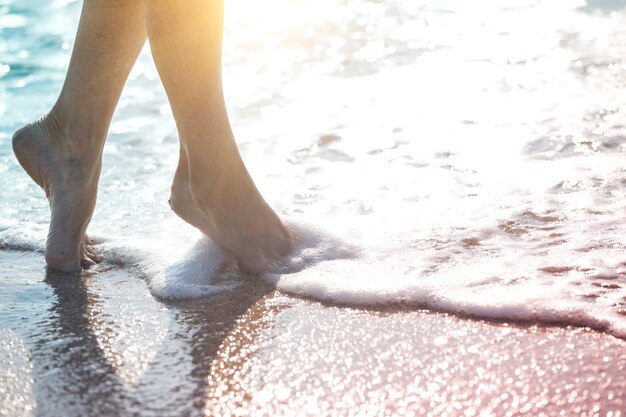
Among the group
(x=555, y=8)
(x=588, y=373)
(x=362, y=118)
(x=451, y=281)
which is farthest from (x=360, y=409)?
(x=555, y=8)

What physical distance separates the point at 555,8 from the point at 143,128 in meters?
3.28

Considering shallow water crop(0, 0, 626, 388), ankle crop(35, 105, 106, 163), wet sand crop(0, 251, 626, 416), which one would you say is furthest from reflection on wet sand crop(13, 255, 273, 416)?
ankle crop(35, 105, 106, 163)

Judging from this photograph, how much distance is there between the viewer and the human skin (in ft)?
7.29

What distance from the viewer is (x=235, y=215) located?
7.71ft

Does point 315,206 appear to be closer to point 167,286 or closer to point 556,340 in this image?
point 167,286

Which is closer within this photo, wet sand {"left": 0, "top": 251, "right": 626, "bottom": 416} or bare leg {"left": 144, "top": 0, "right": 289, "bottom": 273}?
wet sand {"left": 0, "top": 251, "right": 626, "bottom": 416}

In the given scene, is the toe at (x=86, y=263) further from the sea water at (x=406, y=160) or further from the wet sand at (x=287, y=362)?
the wet sand at (x=287, y=362)

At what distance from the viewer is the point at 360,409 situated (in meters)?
1.53

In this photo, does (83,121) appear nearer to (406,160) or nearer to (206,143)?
(206,143)

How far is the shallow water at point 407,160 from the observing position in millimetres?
2174

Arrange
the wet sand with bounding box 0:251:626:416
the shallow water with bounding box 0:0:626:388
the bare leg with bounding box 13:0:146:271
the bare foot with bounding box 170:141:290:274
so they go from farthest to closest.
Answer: the bare leg with bounding box 13:0:146:271 → the bare foot with bounding box 170:141:290:274 → the shallow water with bounding box 0:0:626:388 → the wet sand with bounding box 0:251:626:416

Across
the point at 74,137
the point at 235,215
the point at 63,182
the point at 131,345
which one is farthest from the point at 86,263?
the point at 131,345

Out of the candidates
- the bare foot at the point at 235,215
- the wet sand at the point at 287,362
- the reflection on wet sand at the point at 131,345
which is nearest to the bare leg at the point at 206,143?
the bare foot at the point at 235,215

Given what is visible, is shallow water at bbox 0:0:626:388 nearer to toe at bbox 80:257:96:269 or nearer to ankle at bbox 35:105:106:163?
toe at bbox 80:257:96:269
